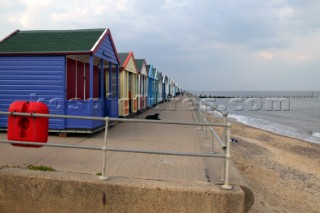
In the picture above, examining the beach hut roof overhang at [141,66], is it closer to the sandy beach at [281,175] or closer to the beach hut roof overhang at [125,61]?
the beach hut roof overhang at [125,61]

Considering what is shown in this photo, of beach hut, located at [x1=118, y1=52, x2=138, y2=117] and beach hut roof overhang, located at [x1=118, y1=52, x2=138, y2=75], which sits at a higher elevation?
beach hut roof overhang, located at [x1=118, y1=52, x2=138, y2=75]

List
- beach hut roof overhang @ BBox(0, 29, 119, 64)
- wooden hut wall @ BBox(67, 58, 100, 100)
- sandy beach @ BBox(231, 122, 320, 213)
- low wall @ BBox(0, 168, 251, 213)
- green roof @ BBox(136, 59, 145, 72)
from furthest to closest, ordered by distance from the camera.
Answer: green roof @ BBox(136, 59, 145, 72) < wooden hut wall @ BBox(67, 58, 100, 100) < beach hut roof overhang @ BBox(0, 29, 119, 64) < sandy beach @ BBox(231, 122, 320, 213) < low wall @ BBox(0, 168, 251, 213)

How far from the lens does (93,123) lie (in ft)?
28.7

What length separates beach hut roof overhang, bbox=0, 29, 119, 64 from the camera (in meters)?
8.48

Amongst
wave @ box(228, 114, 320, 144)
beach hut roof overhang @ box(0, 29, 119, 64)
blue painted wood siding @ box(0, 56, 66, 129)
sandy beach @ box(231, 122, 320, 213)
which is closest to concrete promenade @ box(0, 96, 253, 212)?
sandy beach @ box(231, 122, 320, 213)

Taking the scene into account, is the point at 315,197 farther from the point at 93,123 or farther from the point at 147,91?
the point at 147,91

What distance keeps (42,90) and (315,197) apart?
8.45m

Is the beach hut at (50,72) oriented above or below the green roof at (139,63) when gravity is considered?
below

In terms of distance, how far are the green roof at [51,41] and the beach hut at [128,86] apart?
4179 millimetres

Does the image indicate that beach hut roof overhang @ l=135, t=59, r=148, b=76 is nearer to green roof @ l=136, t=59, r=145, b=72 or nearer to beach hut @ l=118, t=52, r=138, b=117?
green roof @ l=136, t=59, r=145, b=72

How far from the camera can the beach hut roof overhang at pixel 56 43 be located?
848 cm

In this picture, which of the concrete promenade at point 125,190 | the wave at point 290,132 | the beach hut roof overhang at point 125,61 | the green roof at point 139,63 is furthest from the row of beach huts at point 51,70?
the wave at point 290,132

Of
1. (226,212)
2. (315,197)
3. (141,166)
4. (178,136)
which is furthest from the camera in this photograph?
(178,136)

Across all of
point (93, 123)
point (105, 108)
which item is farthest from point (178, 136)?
point (105, 108)
